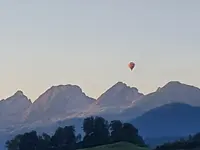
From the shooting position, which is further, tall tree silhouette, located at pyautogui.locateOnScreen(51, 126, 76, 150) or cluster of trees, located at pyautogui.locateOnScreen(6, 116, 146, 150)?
tall tree silhouette, located at pyautogui.locateOnScreen(51, 126, 76, 150)

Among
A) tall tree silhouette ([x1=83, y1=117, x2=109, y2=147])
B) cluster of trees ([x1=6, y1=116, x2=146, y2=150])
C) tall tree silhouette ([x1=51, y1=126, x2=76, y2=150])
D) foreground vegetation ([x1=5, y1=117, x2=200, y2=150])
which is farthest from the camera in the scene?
tall tree silhouette ([x1=51, y1=126, x2=76, y2=150])

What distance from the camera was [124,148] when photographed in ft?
364

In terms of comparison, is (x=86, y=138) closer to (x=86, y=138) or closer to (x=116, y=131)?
(x=86, y=138)

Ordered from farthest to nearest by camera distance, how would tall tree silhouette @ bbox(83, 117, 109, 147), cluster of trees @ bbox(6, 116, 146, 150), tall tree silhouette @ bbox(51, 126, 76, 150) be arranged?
tall tree silhouette @ bbox(51, 126, 76, 150) < tall tree silhouette @ bbox(83, 117, 109, 147) < cluster of trees @ bbox(6, 116, 146, 150)

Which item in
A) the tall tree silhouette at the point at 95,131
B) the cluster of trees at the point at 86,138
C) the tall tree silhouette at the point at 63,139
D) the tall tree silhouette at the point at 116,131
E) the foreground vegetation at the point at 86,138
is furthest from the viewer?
the tall tree silhouette at the point at 63,139

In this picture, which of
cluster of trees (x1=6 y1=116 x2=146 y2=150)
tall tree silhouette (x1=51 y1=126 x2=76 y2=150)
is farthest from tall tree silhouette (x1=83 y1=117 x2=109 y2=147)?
tall tree silhouette (x1=51 y1=126 x2=76 y2=150)

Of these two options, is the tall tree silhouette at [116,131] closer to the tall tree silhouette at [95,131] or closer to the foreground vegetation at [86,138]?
the foreground vegetation at [86,138]

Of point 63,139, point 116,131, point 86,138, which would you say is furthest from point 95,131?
point 63,139

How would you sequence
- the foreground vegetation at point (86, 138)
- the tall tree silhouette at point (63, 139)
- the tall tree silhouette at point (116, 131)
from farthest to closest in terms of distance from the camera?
the tall tree silhouette at point (63, 139) < the tall tree silhouette at point (116, 131) < the foreground vegetation at point (86, 138)

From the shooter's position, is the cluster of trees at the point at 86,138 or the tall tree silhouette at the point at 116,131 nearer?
the cluster of trees at the point at 86,138

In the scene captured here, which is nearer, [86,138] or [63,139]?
[86,138]

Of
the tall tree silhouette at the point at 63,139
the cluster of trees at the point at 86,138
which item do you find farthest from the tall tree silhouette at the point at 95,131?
the tall tree silhouette at the point at 63,139

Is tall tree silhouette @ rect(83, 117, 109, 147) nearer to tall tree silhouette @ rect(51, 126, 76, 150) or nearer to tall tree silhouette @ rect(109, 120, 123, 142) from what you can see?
tall tree silhouette @ rect(109, 120, 123, 142)

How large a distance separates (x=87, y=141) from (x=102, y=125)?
5073 millimetres
